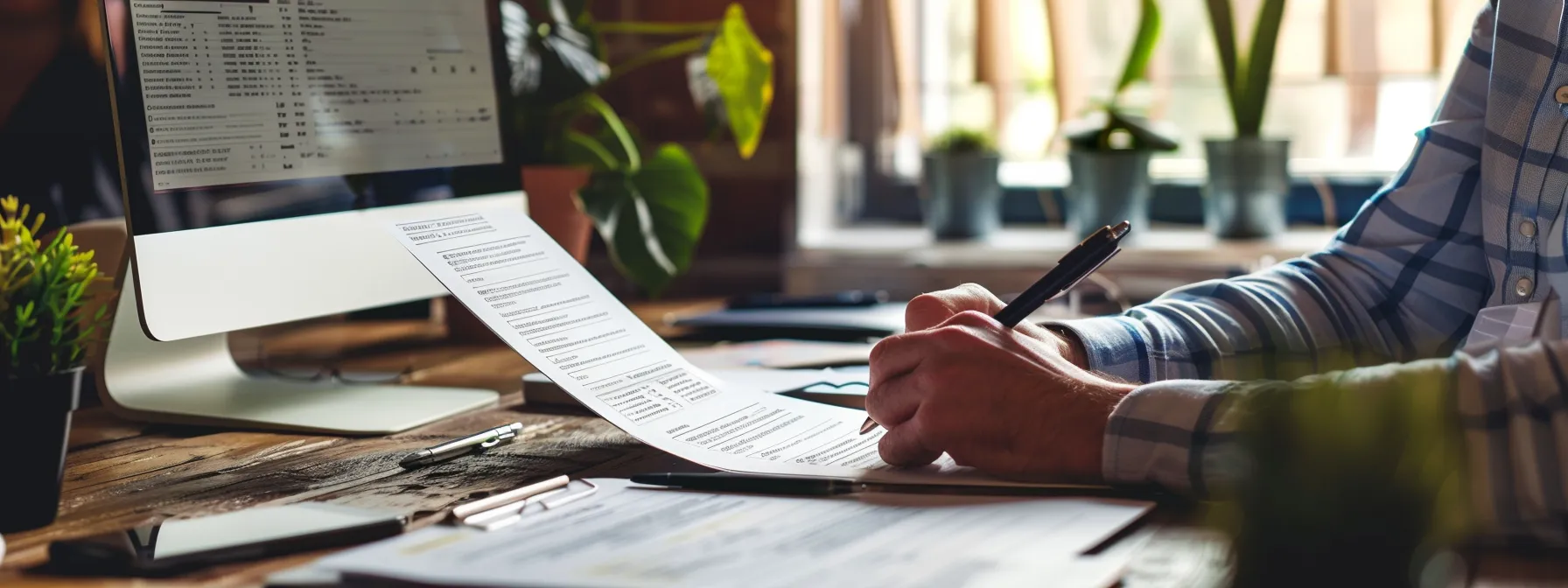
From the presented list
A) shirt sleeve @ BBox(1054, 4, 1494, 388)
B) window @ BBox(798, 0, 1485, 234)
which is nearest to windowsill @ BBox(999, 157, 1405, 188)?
window @ BBox(798, 0, 1485, 234)

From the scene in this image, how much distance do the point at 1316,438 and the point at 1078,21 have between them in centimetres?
182

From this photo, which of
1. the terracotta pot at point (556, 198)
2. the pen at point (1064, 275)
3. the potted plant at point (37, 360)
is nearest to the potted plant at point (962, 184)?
the terracotta pot at point (556, 198)

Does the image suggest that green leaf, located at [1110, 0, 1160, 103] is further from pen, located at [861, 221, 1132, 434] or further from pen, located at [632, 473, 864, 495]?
pen, located at [632, 473, 864, 495]

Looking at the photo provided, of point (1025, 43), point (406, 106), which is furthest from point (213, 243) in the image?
point (1025, 43)

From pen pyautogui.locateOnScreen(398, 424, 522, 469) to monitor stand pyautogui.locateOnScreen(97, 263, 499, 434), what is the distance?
100 mm

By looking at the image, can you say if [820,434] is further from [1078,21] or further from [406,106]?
[1078,21]

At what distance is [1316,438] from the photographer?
0.43m

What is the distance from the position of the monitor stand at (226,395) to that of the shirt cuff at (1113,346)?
0.48m

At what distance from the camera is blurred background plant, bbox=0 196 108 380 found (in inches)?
25.8

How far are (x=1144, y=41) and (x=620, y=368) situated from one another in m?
1.38

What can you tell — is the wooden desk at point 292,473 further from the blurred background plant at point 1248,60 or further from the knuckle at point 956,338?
the blurred background plant at point 1248,60

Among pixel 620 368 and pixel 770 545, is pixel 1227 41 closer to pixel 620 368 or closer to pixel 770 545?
pixel 620 368

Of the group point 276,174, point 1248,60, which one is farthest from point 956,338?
point 1248,60

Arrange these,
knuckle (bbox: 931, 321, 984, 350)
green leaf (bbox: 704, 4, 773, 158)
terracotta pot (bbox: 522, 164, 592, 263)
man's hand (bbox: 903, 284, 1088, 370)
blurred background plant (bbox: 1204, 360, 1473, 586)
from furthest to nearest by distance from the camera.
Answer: green leaf (bbox: 704, 4, 773, 158)
terracotta pot (bbox: 522, 164, 592, 263)
man's hand (bbox: 903, 284, 1088, 370)
knuckle (bbox: 931, 321, 984, 350)
blurred background plant (bbox: 1204, 360, 1473, 586)
